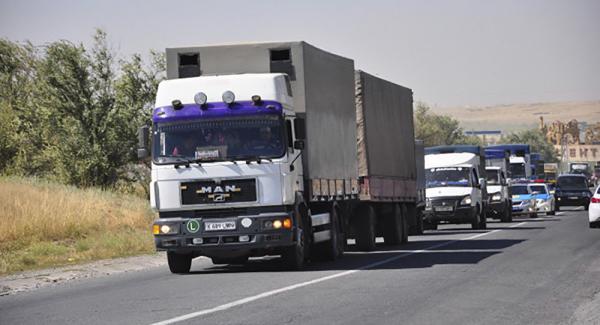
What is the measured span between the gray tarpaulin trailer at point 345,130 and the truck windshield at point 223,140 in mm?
1301

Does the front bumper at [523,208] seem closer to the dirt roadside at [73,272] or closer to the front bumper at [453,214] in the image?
the front bumper at [453,214]

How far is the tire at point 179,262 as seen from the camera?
19828 millimetres

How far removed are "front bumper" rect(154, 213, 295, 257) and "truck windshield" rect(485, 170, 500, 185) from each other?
26500 millimetres

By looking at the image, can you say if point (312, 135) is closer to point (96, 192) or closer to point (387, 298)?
point (387, 298)

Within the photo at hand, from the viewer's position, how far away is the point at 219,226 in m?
18.5

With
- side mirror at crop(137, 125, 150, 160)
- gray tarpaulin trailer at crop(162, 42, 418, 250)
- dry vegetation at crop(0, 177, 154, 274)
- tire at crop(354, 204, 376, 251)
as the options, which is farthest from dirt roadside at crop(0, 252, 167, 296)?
tire at crop(354, 204, 376, 251)

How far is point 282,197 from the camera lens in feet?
60.3

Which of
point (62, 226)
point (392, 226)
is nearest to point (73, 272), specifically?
point (62, 226)

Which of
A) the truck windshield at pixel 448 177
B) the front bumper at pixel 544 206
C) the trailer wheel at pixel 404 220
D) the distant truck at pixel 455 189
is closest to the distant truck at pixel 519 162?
the front bumper at pixel 544 206

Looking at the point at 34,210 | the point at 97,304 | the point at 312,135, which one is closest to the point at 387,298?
the point at 97,304

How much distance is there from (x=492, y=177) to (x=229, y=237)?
27263 millimetres

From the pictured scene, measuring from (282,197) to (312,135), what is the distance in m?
2.10

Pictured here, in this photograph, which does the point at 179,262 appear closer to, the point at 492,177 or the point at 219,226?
the point at 219,226

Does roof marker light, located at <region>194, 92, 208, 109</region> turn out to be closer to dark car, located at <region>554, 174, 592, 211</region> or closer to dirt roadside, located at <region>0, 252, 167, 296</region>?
dirt roadside, located at <region>0, 252, 167, 296</region>
